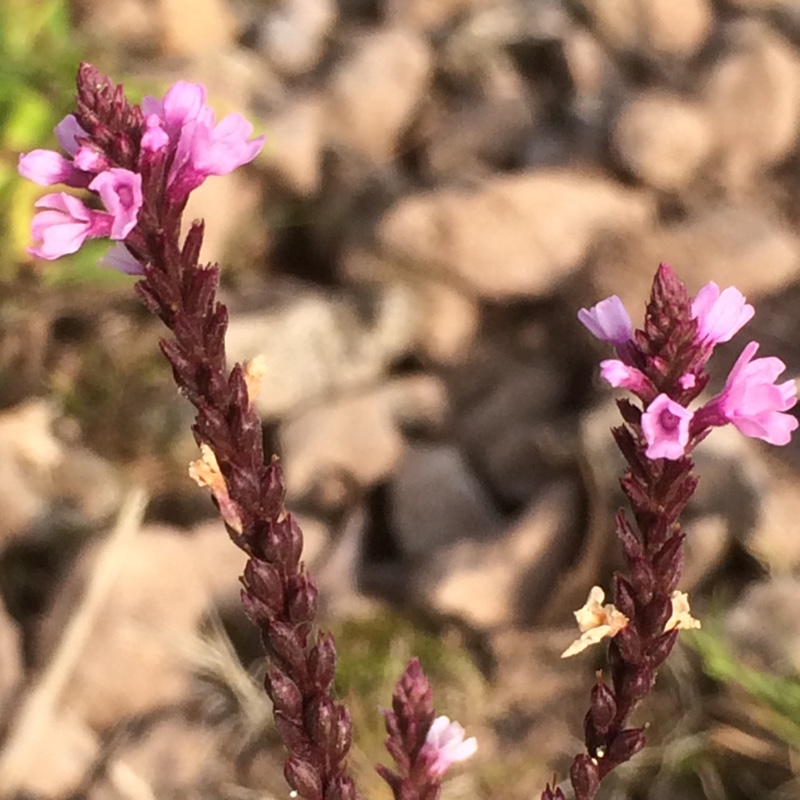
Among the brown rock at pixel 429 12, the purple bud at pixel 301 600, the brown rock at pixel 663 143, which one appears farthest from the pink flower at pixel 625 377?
the brown rock at pixel 429 12

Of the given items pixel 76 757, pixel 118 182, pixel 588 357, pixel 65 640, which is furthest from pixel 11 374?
pixel 118 182

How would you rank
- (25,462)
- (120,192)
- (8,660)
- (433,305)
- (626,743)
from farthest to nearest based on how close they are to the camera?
(433,305)
(25,462)
(8,660)
(626,743)
(120,192)

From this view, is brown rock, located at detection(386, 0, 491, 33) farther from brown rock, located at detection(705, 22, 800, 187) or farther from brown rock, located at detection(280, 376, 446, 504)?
brown rock, located at detection(280, 376, 446, 504)

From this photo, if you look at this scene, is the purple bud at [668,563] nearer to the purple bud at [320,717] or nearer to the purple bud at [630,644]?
the purple bud at [630,644]

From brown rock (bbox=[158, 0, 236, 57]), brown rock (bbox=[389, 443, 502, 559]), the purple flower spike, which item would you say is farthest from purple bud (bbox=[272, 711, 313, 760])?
brown rock (bbox=[158, 0, 236, 57])

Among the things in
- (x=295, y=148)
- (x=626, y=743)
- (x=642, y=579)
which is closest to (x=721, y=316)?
(x=642, y=579)

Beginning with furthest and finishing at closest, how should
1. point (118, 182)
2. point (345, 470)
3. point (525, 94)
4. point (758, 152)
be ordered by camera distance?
1. point (525, 94)
2. point (758, 152)
3. point (345, 470)
4. point (118, 182)

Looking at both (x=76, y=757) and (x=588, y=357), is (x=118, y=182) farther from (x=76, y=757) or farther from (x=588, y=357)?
(x=588, y=357)

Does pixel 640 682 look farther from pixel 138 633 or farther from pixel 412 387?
pixel 412 387
